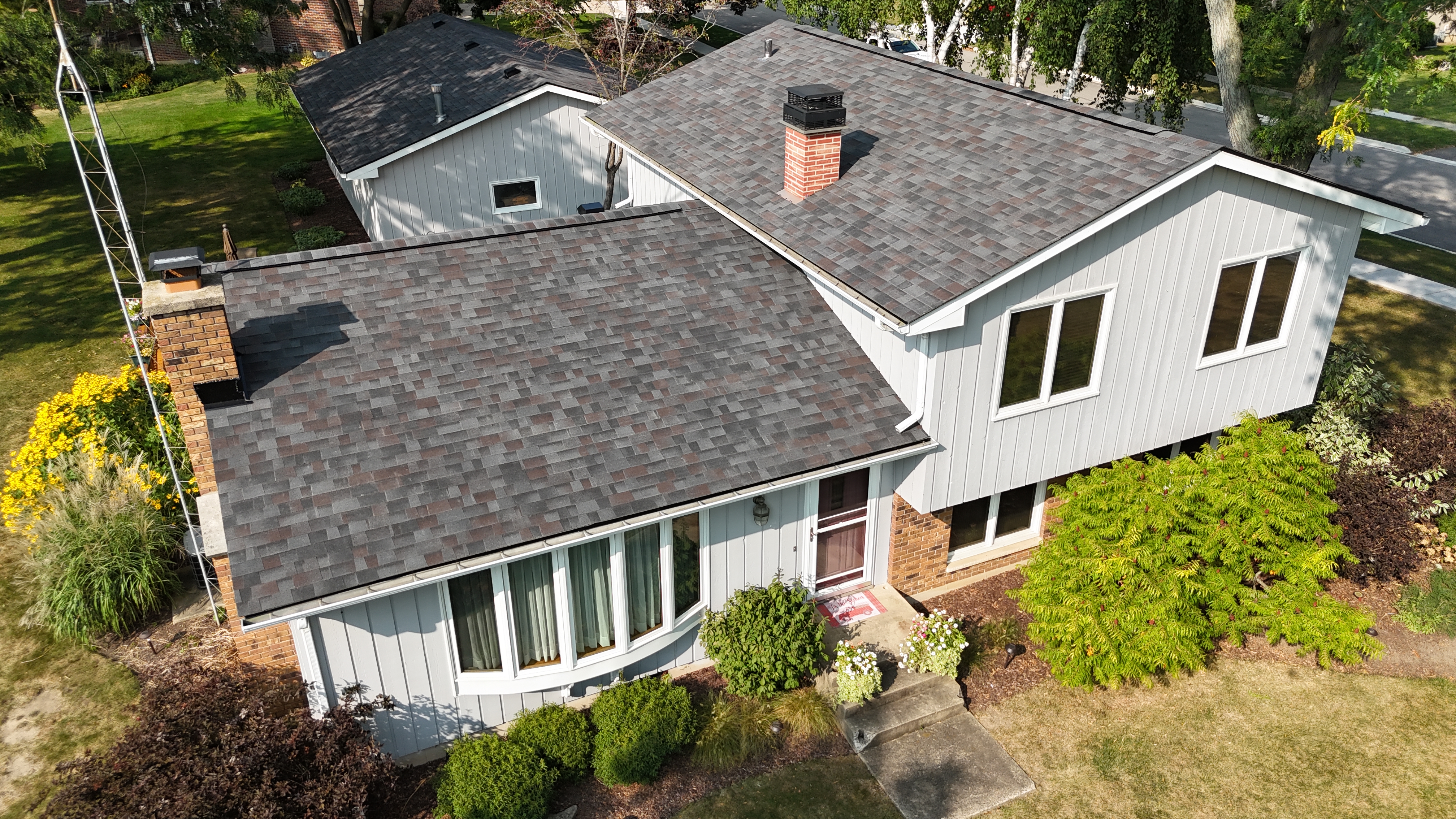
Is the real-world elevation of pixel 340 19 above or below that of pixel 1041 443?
above

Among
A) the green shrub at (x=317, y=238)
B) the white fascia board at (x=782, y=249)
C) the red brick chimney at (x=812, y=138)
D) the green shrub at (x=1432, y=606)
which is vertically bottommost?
the green shrub at (x=1432, y=606)

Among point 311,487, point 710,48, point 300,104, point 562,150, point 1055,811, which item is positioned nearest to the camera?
point 311,487

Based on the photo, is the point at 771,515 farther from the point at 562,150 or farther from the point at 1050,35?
the point at 1050,35

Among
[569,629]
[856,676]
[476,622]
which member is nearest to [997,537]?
[856,676]

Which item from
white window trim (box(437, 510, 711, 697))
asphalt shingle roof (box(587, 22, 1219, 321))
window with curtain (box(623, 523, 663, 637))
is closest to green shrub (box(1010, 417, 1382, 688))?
asphalt shingle roof (box(587, 22, 1219, 321))

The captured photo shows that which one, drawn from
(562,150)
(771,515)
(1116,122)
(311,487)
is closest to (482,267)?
(311,487)

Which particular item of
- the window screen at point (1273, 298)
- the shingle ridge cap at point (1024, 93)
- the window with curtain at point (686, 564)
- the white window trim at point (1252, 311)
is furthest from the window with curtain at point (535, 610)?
the window screen at point (1273, 298)

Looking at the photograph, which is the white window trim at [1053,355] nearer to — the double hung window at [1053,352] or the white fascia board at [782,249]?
the double hung window at [1053,352]

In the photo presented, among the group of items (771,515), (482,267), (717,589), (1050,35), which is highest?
(1050,35)
